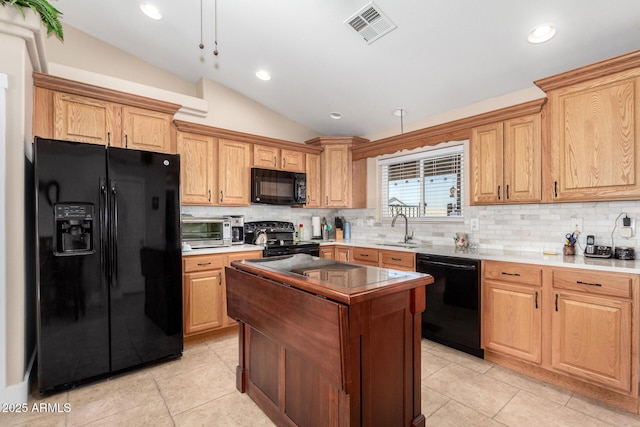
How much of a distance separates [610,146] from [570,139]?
255 millimetres

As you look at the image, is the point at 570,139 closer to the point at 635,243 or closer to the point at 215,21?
the point at 635,243

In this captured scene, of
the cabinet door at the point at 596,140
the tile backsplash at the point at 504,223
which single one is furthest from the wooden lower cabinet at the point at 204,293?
the cabinet door at the point at 596,140

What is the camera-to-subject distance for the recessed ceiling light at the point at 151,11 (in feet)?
9.33

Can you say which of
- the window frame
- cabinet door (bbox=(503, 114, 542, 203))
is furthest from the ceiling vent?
the window frame

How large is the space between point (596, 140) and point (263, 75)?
10.6 feet

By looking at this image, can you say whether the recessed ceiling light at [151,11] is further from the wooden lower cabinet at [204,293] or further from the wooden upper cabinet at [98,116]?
the wooden lower cabinet at [204,293]

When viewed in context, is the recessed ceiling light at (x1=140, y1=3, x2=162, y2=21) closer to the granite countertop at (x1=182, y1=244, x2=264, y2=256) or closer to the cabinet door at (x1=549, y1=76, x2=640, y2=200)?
the granite countertop at (x1=182, y1=244, x2=264, y2=256)

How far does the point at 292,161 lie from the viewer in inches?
167

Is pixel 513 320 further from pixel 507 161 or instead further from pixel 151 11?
pixel 151 11

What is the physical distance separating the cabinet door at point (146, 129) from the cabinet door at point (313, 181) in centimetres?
188

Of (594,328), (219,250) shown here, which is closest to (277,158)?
(219,250)

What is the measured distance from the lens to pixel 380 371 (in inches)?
57.9

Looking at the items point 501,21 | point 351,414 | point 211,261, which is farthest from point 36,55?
point 501,21

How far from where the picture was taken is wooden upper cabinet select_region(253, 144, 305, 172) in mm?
3946
